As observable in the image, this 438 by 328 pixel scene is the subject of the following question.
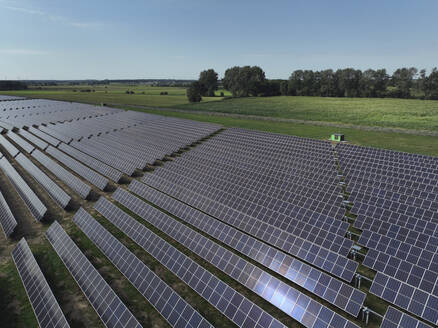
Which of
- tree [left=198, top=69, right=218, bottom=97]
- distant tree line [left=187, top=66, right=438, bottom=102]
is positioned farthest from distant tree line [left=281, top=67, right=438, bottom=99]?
tree [left=198, top=69, right=218, bottom=97]

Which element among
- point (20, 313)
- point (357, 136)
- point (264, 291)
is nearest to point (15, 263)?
point (20, 313)

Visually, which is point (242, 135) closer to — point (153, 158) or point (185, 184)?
point (153, 158)

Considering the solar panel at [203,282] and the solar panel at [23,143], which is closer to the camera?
the solar panel at [203,282]

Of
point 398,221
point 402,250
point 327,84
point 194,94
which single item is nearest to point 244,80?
point 194,94

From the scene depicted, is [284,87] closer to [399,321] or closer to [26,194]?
[26,194]

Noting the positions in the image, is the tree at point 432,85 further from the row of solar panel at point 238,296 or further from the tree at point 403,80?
the row of solar panel at point 238,296

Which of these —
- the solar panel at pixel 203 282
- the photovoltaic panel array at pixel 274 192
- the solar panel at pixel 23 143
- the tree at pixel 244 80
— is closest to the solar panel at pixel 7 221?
the solar panel at pixel 203 282
